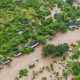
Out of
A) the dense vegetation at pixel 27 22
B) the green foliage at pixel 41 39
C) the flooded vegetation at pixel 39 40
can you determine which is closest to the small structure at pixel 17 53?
the flooded vegetation at pixel 39 40

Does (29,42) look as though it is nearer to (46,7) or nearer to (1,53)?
(1,53)

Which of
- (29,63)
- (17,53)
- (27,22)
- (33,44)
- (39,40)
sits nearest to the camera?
(29,63)

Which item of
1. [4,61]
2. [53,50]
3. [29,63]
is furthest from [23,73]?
[53,50]

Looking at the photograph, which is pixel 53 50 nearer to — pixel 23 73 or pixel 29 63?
pixel 29 63

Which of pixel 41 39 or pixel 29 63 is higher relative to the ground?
pixel 41 39

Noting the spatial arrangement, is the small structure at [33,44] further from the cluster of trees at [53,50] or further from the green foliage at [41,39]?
the cluster of trees at [53,50]

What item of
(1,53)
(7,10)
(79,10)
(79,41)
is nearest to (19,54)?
(1,53)

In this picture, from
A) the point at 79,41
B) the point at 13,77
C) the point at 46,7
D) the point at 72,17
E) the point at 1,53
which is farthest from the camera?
the point at 46,7

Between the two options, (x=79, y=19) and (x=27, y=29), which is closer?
(x=27, y=29)
